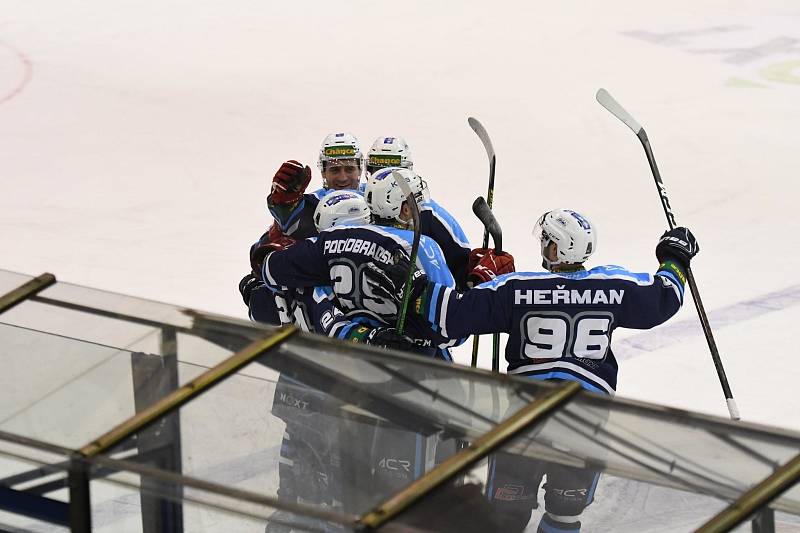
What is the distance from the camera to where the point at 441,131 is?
8.88 metres

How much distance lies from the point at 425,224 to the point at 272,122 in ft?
15.0

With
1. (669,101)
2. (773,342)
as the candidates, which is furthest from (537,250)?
(669,101)

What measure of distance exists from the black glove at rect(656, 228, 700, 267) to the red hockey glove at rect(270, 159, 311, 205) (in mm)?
1226

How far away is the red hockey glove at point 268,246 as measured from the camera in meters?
4.43

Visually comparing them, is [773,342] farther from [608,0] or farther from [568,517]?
[608,0]

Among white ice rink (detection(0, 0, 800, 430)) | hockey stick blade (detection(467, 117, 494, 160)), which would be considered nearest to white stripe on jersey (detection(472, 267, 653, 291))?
hockey stick blade (detection(467, 117, 494, 160))

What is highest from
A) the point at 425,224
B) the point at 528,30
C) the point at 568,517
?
the point at 528,30

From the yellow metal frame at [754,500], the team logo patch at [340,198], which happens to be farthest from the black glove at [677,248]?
the yellow metal frame at [754,500]

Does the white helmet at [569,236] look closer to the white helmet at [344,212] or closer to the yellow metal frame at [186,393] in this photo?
the white helmet at [344,212]

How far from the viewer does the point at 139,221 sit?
7.26 m

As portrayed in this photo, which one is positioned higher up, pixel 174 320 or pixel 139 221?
pixel 139 221

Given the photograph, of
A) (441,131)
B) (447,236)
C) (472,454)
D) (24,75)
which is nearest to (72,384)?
(472,454)

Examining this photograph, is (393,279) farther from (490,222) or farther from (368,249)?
(490,222)

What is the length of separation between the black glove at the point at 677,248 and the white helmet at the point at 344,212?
0.90 meters
